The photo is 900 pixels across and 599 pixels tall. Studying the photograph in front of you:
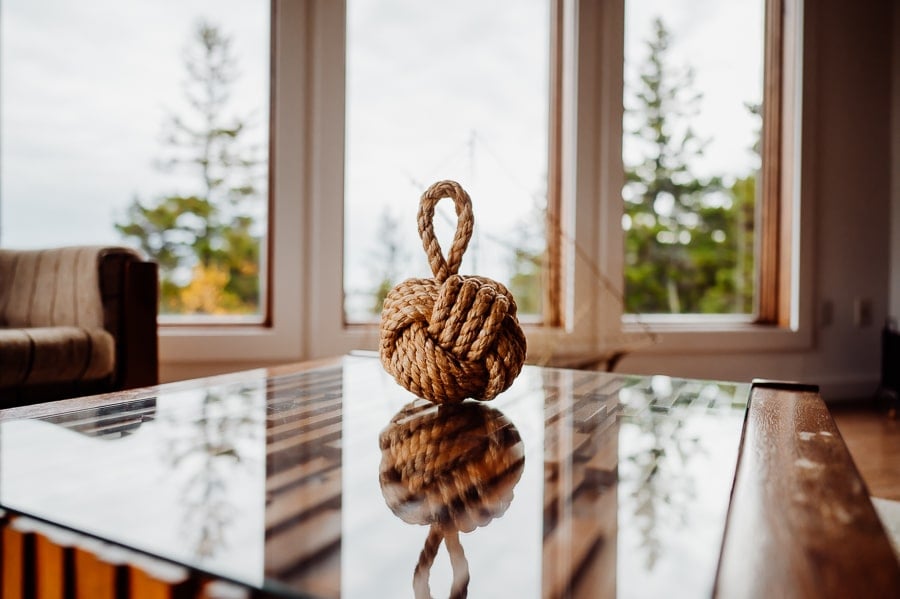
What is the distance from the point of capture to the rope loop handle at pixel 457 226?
63 centimetres

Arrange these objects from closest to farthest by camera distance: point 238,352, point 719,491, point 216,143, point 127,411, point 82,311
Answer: point 719,491, point 127,411, point 82,311, point 238,352, point 216,143

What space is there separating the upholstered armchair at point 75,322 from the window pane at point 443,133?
0.86 metres

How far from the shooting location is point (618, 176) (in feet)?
8.04

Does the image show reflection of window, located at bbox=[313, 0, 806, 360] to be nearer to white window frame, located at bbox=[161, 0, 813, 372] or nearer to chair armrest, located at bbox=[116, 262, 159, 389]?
white window frame, located at bbox=[161, 0, 813, 372]

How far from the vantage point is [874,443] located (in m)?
1.94

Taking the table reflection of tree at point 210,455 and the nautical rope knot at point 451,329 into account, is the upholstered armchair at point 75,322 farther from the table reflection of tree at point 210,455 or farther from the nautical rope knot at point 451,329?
the nautical rope knot at point 451,329

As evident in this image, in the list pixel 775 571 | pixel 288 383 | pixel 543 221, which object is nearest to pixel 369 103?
pixel 543 221

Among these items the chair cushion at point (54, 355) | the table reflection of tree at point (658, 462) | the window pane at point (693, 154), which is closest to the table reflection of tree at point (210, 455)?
the table reflection of tree at point (658, 462)

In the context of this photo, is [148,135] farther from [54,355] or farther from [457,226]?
[457,226]

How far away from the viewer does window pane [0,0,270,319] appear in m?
2.04

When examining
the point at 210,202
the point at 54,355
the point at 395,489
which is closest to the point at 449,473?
the point at 395,489

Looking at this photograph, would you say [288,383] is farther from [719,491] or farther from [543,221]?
[543,221]

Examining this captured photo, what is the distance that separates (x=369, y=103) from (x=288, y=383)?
1805 millimetres

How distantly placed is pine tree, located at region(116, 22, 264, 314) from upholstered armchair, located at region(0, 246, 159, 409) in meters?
0.54
